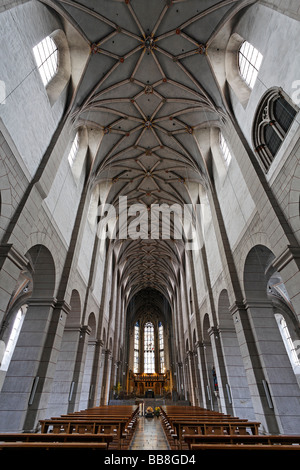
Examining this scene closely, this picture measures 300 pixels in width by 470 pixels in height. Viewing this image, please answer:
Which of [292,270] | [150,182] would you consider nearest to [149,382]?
[150,182]

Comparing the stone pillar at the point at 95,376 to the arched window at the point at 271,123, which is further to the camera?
the stone pillar at the point at 95,376

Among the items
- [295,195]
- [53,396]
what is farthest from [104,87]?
[53,396]

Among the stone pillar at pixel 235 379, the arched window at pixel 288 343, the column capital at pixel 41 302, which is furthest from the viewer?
the arched window at pixel 288 343

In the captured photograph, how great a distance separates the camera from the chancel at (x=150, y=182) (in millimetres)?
Result: 7062

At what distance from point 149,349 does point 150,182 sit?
3529 cm

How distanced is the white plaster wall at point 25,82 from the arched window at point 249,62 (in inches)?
304

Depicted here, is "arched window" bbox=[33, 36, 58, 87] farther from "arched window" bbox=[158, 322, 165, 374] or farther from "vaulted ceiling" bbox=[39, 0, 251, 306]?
"arched window" bbox=[158, 322, 165, 374]

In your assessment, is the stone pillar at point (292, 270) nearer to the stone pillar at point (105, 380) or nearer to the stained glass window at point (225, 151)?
the stained glass window at point (225, 151)

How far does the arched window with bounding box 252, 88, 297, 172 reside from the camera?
7.55 m

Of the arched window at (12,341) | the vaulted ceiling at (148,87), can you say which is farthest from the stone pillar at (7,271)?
the arched window at (12,341)

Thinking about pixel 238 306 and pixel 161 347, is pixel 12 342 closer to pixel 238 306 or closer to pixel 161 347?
pixel 238 306

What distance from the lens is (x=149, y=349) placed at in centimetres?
4516

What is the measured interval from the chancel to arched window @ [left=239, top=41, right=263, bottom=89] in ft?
0.31

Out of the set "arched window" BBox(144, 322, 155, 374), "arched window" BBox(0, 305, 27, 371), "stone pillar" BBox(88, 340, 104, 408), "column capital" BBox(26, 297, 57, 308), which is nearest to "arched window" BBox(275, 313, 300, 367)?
"stone pillar" BBox(88, 340, 104, 408)
